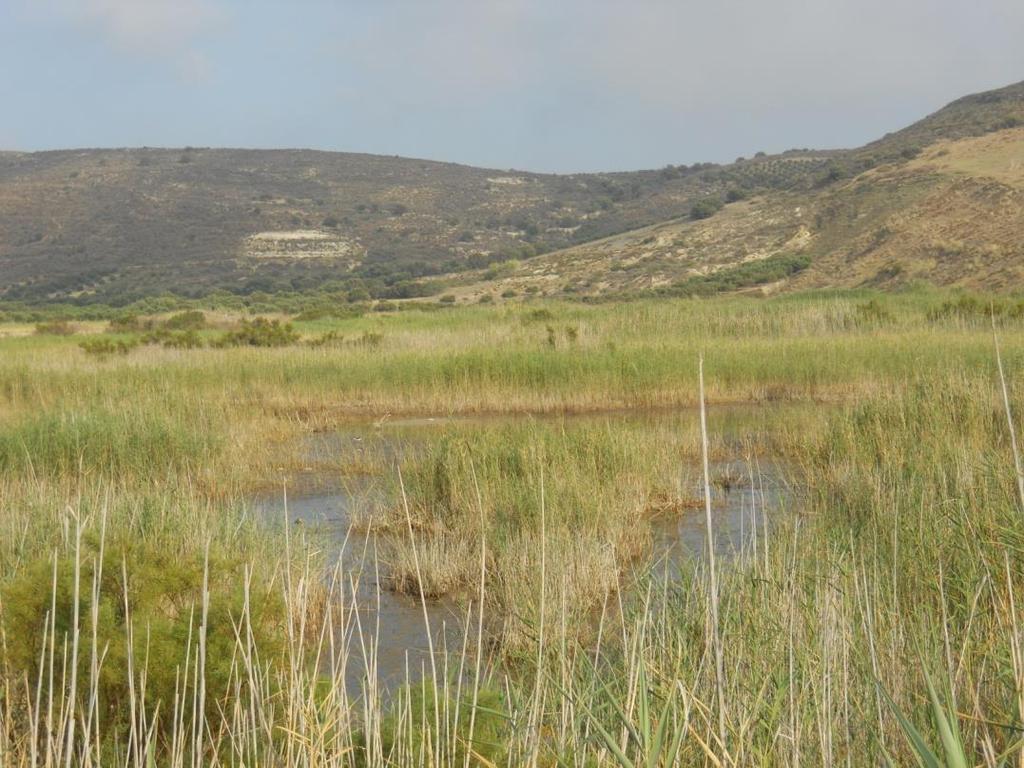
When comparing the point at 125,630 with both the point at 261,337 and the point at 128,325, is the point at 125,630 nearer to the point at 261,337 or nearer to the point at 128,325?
the point at 261,337

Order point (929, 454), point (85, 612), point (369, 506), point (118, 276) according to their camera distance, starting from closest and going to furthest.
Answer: point (85, 612)
point (929, 454)
point (369, 506)
point (118, 276)

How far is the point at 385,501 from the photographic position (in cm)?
892

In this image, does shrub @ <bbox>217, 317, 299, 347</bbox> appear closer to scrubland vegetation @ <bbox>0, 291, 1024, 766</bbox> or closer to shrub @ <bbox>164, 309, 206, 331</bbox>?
scrubland vegetation @ <bbox>0, 291, 1024, 766</bbox>

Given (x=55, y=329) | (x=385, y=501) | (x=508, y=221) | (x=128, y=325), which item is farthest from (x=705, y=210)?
(x=385, y=501)

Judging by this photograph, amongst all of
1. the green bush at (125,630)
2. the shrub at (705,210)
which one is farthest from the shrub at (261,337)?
the shrub at (705,210)

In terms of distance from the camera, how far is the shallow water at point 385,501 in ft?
18.5

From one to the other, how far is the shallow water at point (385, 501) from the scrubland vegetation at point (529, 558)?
104 millimetres

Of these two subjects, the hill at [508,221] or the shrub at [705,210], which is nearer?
the hill at [508,221]

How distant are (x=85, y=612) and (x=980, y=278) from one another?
31941 millimetres

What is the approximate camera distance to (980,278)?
31.9 meters

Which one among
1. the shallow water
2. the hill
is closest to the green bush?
the shallow water

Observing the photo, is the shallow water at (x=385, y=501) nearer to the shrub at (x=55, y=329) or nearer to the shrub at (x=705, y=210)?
the shrub at (x=55, y=329)

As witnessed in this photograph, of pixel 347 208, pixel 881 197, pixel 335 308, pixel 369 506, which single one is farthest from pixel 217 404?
pixel 347 208

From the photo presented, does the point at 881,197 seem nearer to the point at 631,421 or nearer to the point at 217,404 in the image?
the point at 631,421
